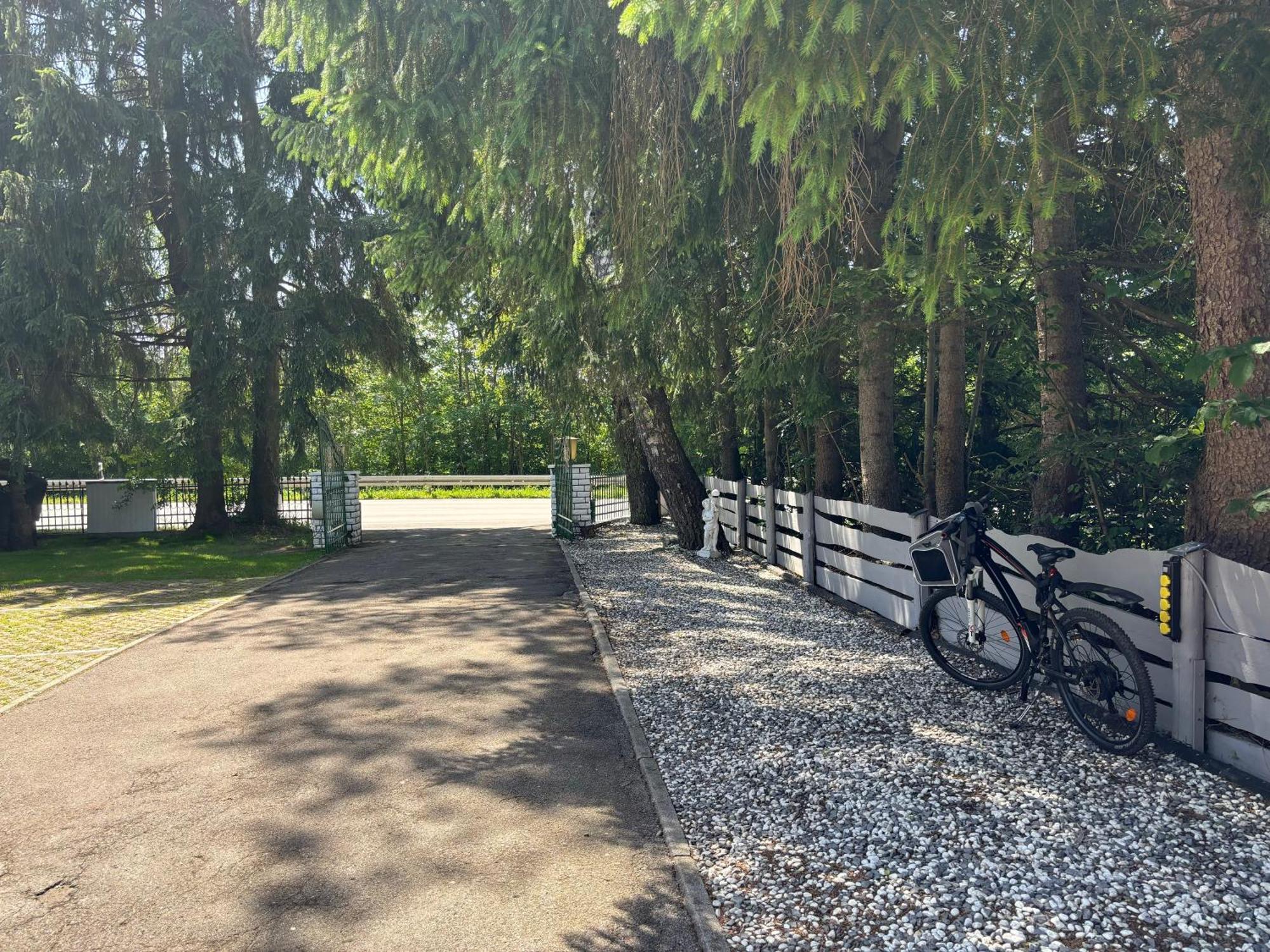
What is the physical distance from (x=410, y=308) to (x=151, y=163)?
557cm

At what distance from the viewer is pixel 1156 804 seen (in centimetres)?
459

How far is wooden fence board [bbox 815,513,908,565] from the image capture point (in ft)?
30.3

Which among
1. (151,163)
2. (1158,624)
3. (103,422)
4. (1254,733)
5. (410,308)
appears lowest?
(1254,733)

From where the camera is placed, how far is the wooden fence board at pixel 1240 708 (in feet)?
15.7

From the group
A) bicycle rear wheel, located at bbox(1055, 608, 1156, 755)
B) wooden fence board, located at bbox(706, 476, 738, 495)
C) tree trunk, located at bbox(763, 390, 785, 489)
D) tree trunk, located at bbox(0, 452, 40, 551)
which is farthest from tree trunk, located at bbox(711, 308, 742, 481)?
tree trunk, located at bbox(0, 452, 40, 551)

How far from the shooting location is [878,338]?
980 centimetres

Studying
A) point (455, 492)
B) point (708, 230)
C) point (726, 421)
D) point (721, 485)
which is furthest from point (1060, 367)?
point (455, 492)

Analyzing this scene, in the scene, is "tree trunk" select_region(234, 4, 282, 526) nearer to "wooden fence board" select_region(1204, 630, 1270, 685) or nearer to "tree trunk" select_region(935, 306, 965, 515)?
"tree trunk" select_region(935, 306, 965, 515)

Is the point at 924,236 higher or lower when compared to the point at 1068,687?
higher

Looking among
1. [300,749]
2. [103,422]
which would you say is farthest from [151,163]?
[300,749]

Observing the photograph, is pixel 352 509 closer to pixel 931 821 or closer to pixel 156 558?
pixel 156 558

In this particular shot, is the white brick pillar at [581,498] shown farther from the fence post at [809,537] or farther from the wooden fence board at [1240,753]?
the wooden fence board at [1240,753]

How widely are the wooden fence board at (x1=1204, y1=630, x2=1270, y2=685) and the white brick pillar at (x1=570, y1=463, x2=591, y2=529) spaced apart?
50.5 ft

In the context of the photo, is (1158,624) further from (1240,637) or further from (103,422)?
(103,422)
